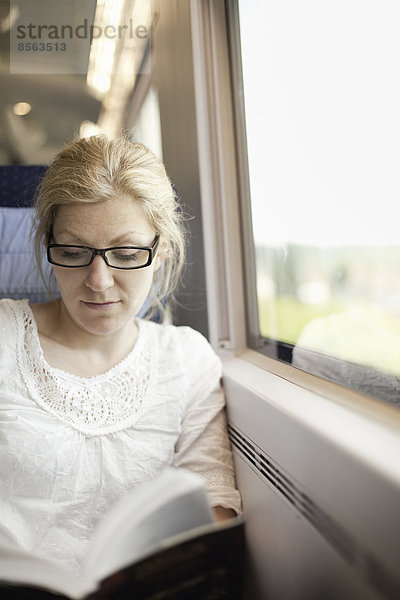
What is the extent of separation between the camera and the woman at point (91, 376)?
3.86 feet

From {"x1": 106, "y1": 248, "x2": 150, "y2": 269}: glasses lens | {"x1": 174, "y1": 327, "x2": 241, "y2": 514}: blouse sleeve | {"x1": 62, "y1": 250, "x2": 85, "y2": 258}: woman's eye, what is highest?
{"x1": 62, "y1": 250, "x2": 85, "y2": 258}: woman's eye

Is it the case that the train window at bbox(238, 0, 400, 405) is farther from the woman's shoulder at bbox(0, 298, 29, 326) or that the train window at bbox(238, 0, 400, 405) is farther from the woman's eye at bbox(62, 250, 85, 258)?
the woman's shoulder at bbox(0, 298, 29, 326)

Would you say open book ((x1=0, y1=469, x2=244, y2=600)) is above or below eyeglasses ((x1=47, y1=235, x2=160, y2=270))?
below

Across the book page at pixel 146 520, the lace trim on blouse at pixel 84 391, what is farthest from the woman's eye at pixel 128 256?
the book page at pixel 146 520

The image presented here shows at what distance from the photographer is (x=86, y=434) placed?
1.23 meters

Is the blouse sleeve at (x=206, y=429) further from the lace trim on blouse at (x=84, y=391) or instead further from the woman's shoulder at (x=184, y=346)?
the lace trim on blouse at (x=84, y=391)

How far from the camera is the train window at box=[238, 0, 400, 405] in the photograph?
1032 millimetres

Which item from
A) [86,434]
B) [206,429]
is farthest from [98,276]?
[206,429]

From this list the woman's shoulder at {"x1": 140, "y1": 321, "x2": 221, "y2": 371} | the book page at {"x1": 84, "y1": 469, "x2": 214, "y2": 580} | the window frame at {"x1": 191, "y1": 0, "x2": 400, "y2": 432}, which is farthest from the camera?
the window frame at {"x1": 191, "y1": 0, "x2": 400, "y2": 432}

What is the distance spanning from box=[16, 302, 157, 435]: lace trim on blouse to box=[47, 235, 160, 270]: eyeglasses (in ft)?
0.62

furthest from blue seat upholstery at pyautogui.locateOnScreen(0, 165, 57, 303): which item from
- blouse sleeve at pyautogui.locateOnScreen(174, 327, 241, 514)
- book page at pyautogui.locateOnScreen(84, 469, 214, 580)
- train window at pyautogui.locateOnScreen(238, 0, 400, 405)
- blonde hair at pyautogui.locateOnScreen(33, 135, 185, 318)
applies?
book page at pyautogui.locateOnScreen(84, 469, 214, 580)

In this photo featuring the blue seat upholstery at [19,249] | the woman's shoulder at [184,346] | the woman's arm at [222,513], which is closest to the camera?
the woman's arm at [222,513]

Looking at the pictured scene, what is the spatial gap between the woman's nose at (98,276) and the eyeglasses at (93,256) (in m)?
0.01

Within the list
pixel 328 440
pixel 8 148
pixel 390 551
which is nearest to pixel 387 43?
pixel 328 440
